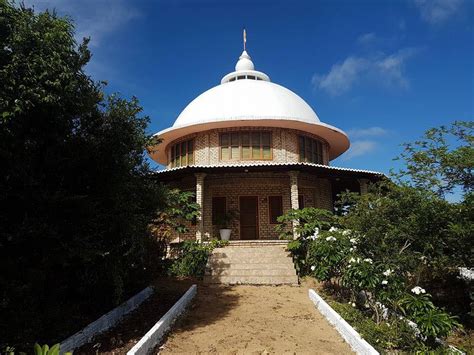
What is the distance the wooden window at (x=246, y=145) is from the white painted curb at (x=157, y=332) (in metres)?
10.3

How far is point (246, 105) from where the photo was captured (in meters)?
19.4

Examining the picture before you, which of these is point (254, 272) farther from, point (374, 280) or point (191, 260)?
point (374, 280)

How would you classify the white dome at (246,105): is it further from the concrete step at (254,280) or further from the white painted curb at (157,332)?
the white painted curb at (157,332)

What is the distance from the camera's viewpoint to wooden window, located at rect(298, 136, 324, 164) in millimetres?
19361

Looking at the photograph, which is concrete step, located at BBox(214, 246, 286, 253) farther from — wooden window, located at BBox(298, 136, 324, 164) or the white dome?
the white dome

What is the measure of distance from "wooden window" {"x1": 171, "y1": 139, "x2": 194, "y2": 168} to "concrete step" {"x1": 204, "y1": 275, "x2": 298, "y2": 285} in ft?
28.3

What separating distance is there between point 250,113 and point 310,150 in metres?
3.82

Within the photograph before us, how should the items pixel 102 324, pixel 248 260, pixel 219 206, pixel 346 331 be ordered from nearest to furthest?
pixel 346 331
pixel 102 324
pixel 248 260
pixel 219 206

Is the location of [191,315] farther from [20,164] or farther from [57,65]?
[57,65]

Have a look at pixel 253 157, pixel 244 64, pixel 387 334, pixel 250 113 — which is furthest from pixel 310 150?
pixel 387 334

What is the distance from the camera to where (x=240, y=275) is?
12219mm

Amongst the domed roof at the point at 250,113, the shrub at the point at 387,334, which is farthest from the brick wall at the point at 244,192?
the shrub at the point at 387,334

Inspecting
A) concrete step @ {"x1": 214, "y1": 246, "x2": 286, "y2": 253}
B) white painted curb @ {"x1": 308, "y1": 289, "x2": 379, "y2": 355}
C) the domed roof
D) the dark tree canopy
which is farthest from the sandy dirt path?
the domed roof

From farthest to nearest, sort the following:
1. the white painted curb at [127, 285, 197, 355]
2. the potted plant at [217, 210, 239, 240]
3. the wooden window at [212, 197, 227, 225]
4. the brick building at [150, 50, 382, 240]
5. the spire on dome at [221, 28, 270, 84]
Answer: the spire on dome at [221, 28, 270, 84] → the wooden window at [212, 197, 227, 225] → the brick building at [150, 50, 382, 240] → the potted plant at [217, 210, 239, 240] → the white painted curb at [127, 285, 197, 355]
